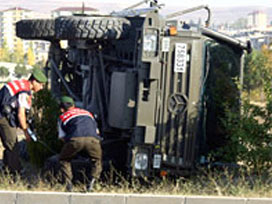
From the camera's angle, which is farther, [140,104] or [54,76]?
[54,76]

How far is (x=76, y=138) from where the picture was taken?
754 centimetres

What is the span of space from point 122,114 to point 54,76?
2941 mm

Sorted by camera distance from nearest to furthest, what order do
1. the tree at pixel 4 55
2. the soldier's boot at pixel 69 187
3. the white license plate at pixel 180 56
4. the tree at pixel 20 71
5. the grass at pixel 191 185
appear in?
the grass at pixel 191 185
the soldier's boot at pixel 69 187
the white license plate at pixel 180 56
the tree at pixel 20 71
the tree at pixel 4 55

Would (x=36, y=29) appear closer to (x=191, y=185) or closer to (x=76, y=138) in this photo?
(x=76, y=138)

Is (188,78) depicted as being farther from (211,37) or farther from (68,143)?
(68,143)

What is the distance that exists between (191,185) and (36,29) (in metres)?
3.81

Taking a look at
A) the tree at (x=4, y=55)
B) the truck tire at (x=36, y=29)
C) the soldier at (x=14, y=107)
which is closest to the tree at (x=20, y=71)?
the tree at (x=4, y=55)

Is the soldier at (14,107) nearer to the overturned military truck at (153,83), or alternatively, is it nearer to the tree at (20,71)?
the overturned military truck at (153,83)

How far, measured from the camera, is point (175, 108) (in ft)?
27.6

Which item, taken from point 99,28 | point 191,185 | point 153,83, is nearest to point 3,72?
point 99,28

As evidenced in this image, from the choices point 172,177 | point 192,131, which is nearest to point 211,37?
point 192,131

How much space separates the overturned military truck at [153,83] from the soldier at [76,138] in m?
0.75

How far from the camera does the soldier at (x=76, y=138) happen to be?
755 cm

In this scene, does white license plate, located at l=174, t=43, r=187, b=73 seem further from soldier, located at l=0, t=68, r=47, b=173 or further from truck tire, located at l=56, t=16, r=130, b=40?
soldier, located at l=0, t=68, r=47, b=173
